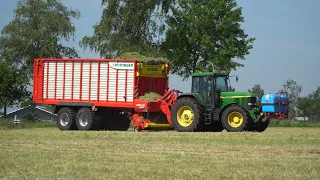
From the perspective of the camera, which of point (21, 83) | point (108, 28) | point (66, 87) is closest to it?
point (66, 87)

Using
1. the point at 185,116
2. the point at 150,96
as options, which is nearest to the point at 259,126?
the point at 185,116

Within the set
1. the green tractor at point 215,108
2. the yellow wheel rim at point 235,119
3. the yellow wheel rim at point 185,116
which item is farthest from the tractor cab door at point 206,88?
the yellow wheel rim at point 235,119

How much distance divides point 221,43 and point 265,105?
78.5 ft

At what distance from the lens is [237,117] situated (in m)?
22.4

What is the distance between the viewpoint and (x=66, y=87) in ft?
86.0

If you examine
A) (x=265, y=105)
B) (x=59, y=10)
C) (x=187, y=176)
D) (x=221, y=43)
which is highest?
(x=59, y=10)

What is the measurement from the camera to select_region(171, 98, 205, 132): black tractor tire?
22.7 m

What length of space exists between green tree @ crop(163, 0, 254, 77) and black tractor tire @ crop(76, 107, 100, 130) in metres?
20.8

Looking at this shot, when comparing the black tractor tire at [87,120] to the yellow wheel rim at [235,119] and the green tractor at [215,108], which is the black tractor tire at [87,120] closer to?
the green tractor at [215,108]

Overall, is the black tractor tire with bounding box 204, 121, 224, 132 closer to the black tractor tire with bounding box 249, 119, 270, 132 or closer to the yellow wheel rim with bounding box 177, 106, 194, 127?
the yellow wheel rim with bounding box 177, 106, 194, 127

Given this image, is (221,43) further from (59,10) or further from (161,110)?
(161,110)

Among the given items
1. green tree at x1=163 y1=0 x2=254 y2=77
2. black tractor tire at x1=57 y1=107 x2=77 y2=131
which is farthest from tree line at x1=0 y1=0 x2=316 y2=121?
black tractor tire at x1=57 y1=107 x2=77 y2=131

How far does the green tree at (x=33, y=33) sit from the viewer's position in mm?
49625

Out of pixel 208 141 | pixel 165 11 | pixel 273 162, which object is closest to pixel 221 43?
pixel 165 11
